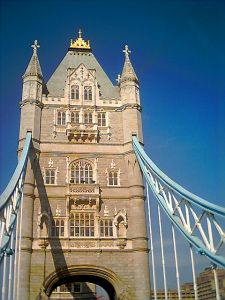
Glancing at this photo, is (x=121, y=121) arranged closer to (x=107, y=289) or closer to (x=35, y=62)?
(x=35, y=62)

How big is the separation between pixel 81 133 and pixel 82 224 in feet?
20.8

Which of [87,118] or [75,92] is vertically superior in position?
[75,92]

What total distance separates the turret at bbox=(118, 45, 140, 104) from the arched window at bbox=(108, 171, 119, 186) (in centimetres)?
557

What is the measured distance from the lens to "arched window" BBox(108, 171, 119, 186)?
88.8 ft

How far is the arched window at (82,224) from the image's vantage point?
2531cm

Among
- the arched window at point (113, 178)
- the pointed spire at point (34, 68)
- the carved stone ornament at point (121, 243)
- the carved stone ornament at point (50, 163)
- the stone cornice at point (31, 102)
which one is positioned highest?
the pointed spire at point (34, 68)

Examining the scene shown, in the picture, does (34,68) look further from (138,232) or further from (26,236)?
(138,232)

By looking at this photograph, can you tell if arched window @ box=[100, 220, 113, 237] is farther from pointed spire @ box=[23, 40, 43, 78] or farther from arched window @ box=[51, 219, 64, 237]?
pointed spire @ box=[23, 40, 43, 78]

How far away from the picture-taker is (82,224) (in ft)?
84.0

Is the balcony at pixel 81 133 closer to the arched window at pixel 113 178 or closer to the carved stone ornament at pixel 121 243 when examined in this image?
the arched window at pixel 113 178

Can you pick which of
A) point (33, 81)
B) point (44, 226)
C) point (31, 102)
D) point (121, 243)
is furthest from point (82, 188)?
point (33, 81)

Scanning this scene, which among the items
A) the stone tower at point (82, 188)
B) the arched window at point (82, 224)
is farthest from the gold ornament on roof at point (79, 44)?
the arched window at point (82, 224)

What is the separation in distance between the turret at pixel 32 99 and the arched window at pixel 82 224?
6052 mm

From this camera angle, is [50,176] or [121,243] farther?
[50,176]
